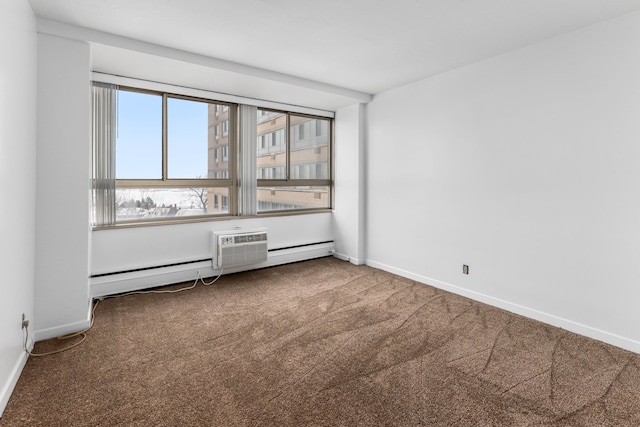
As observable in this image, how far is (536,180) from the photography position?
10.4ft

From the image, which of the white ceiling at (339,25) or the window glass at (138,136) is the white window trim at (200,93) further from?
the white ceiling at (339,25)

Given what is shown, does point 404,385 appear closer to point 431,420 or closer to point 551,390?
point 431,420

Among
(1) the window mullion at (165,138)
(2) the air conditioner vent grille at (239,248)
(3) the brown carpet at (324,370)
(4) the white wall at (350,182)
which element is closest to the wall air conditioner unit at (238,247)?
(2) the air conditioner vent grille at (239,248)

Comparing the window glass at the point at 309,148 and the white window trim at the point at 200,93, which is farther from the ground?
the white window trim at the point at 200,93

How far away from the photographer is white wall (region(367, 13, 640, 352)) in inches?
105

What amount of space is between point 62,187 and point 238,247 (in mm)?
2113

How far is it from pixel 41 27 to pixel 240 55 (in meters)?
1.64

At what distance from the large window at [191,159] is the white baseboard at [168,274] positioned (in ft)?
2.07

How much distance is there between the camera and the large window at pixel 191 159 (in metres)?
3.74

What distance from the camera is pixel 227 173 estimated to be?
187 inches

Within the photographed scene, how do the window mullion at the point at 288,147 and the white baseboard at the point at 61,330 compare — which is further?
the window mullion at the point at 288,147

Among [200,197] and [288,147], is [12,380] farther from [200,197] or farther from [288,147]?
[288,147]

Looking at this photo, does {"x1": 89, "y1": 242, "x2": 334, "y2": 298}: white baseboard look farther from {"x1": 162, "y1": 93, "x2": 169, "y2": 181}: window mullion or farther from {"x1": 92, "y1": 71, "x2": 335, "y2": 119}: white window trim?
{"x1": 92, "y1": 71, "x2": 335, "y2": 119}: white window trim

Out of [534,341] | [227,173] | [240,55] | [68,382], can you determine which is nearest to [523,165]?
[534,341]
